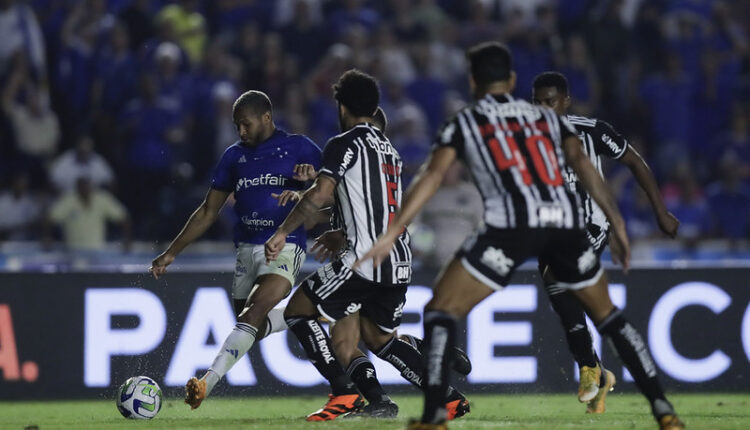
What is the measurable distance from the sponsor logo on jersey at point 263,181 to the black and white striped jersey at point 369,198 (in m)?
0.68

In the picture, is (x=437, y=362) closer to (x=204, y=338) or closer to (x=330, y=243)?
(x=330, y=243)

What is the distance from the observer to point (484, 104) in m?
6.98

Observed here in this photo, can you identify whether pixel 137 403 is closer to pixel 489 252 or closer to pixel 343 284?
pixel 343 284

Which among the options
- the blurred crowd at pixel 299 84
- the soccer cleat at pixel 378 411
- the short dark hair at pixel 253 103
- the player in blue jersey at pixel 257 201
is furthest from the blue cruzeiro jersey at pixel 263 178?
the blurred crowd at pixel 299 84

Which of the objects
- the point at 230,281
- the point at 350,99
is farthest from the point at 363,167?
the point at 230,281

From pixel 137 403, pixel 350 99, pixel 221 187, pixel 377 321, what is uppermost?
pixel 350 99

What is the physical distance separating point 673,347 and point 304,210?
192 inches

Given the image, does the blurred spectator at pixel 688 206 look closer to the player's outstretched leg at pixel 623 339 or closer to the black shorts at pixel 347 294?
the black shorts at pixel 347 294

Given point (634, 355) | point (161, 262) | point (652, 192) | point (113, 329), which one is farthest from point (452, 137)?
point (113, 329)

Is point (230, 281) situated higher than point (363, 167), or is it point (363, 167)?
point (363, 167)

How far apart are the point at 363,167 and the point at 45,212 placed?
712 cm

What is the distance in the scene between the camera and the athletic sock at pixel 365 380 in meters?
8.69

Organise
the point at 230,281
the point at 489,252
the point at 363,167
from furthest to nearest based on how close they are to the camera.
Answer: the point at 230,281
the point at 363,167
the point at 489,252

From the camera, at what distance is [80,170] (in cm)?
1460
